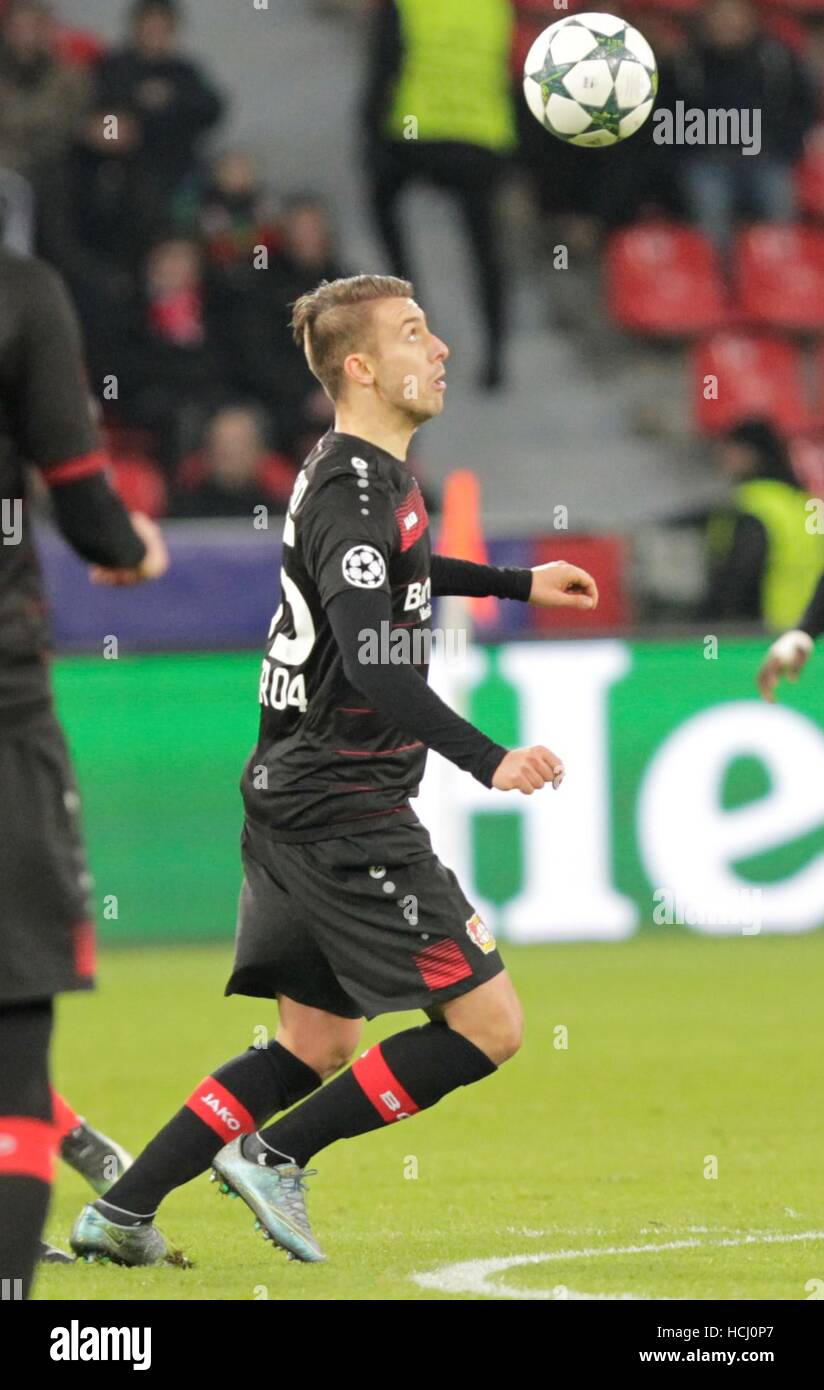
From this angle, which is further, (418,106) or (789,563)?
(418,106)

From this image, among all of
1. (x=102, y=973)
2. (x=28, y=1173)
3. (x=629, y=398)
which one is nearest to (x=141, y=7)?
(x=629, y=398)

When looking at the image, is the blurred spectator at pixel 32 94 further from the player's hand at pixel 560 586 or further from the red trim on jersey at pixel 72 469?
the red trim on jersey at pixel 72 469

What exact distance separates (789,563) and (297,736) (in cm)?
692

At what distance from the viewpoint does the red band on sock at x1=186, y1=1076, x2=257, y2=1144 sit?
484 cm

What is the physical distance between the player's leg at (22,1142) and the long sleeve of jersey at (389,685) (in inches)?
42.7

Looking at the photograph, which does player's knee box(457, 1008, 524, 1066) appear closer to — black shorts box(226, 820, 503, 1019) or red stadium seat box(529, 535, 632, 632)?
black shorts box(226, 820, 503, 1019)

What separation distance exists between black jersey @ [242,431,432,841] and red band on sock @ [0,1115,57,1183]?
4.25 feet

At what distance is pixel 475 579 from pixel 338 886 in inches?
33.2

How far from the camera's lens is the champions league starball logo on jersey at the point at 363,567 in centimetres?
455

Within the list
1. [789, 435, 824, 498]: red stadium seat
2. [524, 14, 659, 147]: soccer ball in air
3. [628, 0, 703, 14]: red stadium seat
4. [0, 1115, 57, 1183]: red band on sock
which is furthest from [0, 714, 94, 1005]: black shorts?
[628, 0, 703, 14]: red stadium seat

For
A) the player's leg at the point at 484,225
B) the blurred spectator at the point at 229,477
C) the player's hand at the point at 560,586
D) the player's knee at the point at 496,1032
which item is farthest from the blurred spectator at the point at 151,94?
the player's knee at the point at 496,1032

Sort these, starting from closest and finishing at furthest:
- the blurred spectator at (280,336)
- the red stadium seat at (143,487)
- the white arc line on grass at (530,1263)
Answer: the white arc line on grass at (530,1263), the red stadium seat at (143,487), the blurred spectator at (280,336)

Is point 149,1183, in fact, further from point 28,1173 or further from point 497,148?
point 497,148

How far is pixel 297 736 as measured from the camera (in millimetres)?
4863
